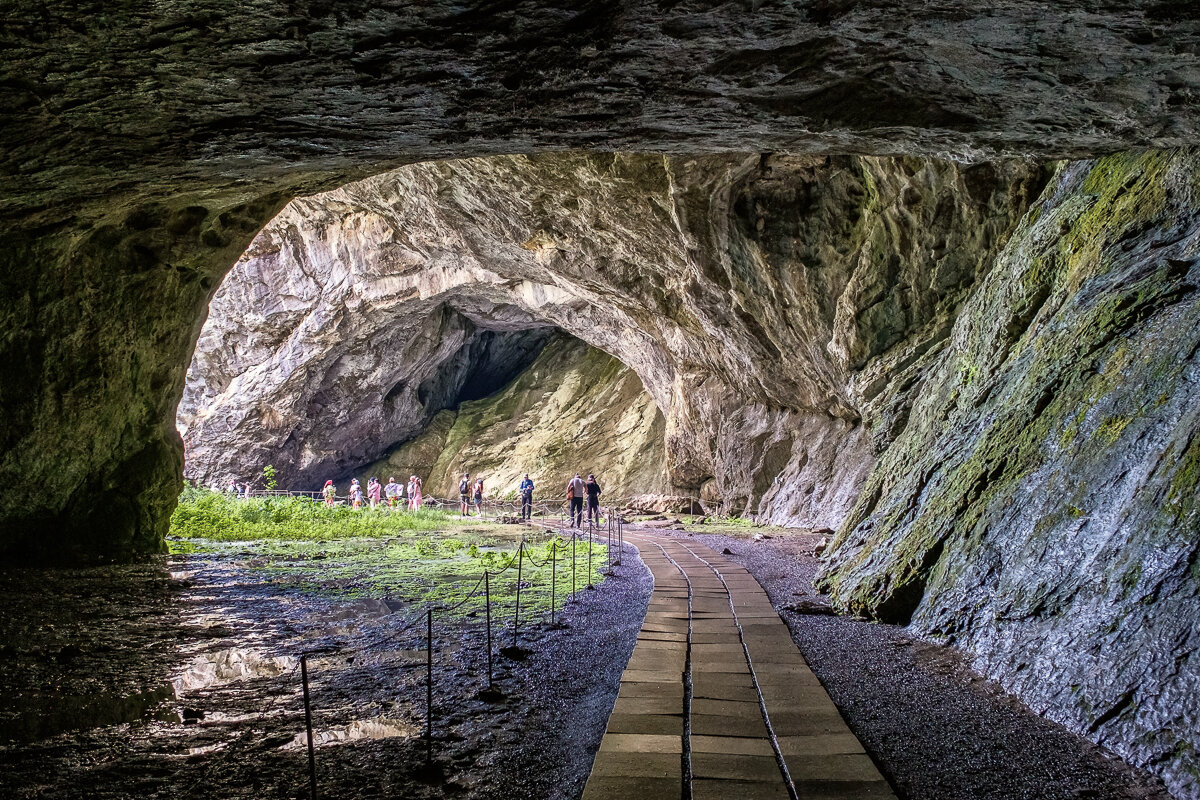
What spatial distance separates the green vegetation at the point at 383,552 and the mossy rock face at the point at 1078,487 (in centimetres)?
377

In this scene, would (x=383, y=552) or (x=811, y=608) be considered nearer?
(x=811, y=608)

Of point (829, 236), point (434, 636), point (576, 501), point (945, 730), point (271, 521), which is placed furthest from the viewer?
point (576, 501)

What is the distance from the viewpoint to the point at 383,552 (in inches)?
516

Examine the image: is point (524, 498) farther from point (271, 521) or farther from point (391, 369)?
point (391, 369)

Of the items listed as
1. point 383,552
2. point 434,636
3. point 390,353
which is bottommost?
point 383,552

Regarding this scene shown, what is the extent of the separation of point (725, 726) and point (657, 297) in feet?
57.8

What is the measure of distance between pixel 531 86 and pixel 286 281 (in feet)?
94.8

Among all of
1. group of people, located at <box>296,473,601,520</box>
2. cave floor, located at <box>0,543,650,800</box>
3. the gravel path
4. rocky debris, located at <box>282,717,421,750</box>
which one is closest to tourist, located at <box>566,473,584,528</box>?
group of people, located at <box>296,473,601,520</box>

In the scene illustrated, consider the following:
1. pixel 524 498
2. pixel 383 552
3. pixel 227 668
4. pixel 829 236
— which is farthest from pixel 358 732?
pixel 524 498

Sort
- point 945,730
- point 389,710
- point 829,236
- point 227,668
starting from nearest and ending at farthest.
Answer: point 945,730
point 389,710
point 227,668
point 829,236

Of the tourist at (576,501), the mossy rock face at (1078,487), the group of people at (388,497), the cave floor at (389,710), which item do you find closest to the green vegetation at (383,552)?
the tourist at (576,501)

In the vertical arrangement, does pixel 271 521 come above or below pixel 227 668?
Result: below

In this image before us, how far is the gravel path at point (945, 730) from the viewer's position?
3.08 m

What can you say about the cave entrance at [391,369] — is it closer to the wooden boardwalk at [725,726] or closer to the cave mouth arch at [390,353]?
the cave mouth arch at [390,353]
